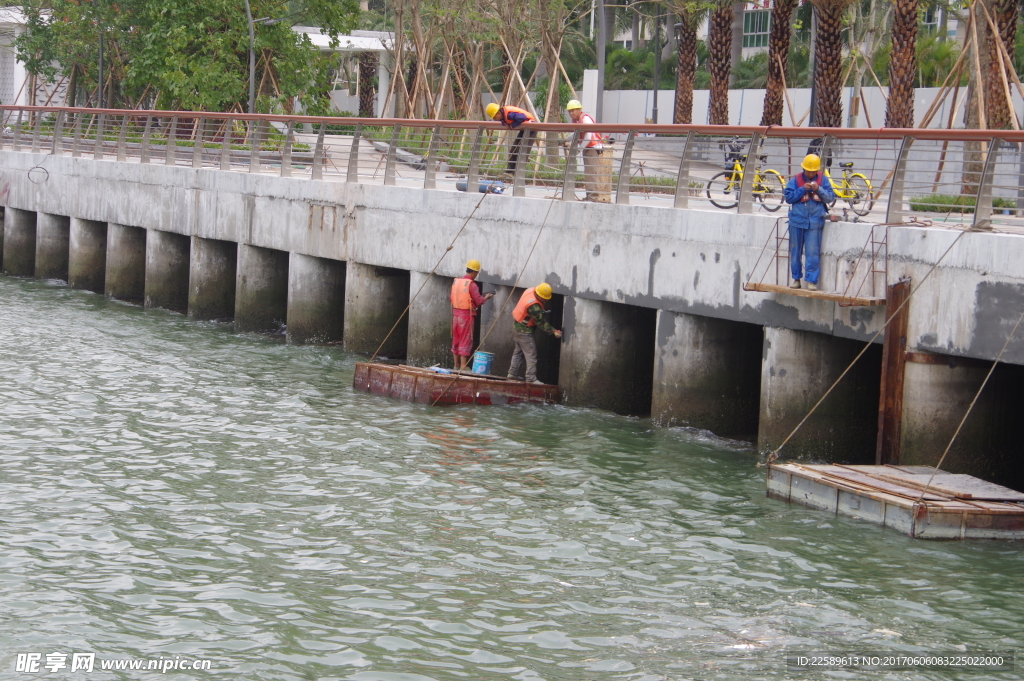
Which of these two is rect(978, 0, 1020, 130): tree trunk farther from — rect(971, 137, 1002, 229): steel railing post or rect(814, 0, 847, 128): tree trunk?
rect(971, 137, 1002, 229): steel railing post

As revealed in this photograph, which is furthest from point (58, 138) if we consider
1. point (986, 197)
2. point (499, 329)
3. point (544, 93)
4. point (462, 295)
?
point (544, 93)

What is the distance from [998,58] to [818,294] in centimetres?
1088

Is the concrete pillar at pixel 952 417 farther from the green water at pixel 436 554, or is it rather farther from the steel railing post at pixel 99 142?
the steel railing post at pixel 99 142

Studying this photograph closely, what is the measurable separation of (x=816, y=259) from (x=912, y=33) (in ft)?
45.3

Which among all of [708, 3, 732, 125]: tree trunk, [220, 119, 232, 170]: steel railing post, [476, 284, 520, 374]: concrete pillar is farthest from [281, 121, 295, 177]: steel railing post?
[708, 3, 732, 125]: tree trunk

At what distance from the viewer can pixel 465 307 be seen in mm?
18281

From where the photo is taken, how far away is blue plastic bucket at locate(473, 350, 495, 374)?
1822cm

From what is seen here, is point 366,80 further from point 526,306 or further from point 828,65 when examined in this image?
point 526,306

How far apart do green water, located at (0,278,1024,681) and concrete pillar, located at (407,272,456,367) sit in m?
2.90

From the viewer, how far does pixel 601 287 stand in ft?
56.6

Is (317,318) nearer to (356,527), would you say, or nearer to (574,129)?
(574,129)

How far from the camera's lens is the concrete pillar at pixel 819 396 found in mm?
14688

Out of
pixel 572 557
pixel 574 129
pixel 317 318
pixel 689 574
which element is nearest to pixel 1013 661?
pixel 689 574

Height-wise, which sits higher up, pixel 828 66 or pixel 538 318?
pixel 828 66
